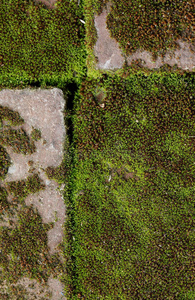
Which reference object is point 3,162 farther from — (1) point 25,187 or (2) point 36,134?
(2) point 36,134

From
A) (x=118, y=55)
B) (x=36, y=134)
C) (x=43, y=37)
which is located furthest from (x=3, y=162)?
(x=118, y=55)

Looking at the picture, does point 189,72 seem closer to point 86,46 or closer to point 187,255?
point 86,46

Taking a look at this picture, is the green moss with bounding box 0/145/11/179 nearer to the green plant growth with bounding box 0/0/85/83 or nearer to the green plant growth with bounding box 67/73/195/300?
the green plant growth with bounding box 67/73/195/300

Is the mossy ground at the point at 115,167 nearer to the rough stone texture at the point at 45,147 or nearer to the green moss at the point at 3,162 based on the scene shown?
the rough stone texture at the point at 45,147

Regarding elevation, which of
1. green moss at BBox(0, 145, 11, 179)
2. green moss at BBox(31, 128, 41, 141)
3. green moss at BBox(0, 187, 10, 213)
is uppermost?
green moss at BBox(31, 128, 41, 141)

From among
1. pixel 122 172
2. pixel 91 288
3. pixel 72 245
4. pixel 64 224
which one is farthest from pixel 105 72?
pixel 91 288

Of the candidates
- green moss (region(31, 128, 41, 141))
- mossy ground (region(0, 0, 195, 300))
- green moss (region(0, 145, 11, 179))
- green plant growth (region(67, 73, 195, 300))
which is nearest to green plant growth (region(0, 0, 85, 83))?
mossy ground (region(0, 0, 195, 300))

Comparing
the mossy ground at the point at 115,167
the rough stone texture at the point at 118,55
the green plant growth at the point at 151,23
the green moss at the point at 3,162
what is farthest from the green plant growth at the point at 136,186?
the green moss at the point at 3,162
